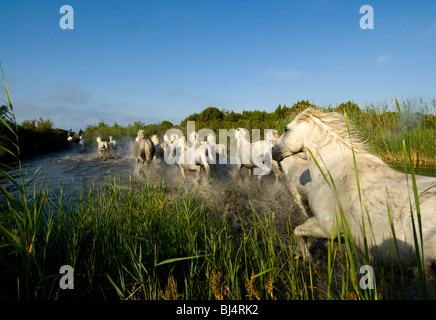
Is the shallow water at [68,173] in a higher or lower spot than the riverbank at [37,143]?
lower

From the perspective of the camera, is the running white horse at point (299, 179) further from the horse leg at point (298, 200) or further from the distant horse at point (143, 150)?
the distant horse at point (143, 150)

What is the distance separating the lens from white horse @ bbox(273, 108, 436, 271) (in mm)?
2404

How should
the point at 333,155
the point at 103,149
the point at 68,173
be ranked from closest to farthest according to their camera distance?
the point at 333,155
the point at 68,173
the point at 103,149

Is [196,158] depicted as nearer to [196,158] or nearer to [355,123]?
[196,158]

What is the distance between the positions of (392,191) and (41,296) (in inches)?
143

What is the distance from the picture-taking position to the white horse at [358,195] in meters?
2.40

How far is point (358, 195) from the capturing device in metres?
2.88

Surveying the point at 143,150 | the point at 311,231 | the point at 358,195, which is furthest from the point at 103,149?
the point at 358,195

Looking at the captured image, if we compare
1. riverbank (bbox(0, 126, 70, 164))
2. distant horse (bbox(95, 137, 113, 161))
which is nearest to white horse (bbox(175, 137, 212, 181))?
distant horse (bbox(95, 137, 113, 161))

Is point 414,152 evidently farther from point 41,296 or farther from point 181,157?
point 41,296

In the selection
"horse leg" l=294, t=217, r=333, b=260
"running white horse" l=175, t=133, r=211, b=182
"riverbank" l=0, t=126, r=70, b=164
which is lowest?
"horse leg" l=294, t=217, r=333, b=260

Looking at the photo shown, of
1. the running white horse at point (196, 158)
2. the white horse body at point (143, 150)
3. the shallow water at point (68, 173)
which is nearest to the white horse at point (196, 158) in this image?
the running white horse at point (196, 158)

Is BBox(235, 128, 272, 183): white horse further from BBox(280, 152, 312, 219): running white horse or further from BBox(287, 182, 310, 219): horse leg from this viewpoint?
BBox(287, 182, 310, 219): horse leg

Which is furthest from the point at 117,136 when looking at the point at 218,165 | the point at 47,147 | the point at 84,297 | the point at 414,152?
the point at 84,297
